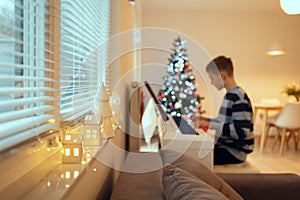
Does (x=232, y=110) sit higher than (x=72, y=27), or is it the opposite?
(x=72, y=27)

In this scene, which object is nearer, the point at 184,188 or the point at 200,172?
the point at 184,188

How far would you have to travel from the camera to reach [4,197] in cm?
66

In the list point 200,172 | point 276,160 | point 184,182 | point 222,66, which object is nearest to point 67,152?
point 184,182

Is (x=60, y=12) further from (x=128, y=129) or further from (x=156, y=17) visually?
(x=156, y=17)

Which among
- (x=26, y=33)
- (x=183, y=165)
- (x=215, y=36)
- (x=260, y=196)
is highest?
(x=215, y=36)

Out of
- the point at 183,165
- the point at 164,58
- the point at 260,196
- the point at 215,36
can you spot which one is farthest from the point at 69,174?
the point at 215,36

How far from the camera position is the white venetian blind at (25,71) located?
72 cm

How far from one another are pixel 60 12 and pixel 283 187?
4.09 feet

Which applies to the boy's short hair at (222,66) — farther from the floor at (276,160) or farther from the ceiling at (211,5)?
the ceiling at (211,5)

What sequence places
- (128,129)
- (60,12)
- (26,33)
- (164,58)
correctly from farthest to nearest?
(164,58) → (128,129) → (60,12) → (26,33)

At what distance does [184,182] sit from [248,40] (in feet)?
20.2

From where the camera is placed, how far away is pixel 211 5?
6.00 m

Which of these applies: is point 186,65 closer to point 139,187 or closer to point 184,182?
point 139,187

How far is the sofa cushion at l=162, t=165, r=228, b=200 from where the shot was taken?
0.87 meters
